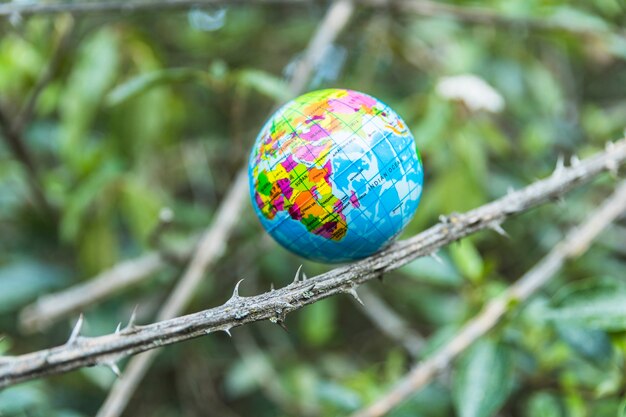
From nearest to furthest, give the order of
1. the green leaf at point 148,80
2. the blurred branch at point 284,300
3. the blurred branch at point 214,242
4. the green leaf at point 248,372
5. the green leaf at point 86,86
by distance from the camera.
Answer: the blurred branch at point 284,300, the blurred branch at point 214,242, the green leaf at point 148,80, the green leaf at point 86,86, the green leaf at point 248,372

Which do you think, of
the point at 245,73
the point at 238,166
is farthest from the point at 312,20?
the point at 245,73

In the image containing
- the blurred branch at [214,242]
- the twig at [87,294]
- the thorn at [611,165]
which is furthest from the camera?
the twig at [87,294]

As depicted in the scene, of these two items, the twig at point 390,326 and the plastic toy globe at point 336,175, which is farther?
the twig at point 390,326

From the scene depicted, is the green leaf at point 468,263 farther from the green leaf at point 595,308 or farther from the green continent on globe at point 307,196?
the green continent on globe at point 307,196

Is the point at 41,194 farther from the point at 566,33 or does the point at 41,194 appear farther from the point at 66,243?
the point at 566,33

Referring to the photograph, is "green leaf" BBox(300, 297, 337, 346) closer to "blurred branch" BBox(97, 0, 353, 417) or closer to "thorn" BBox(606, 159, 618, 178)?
"blurred branch" BBox(97, 0, 353, 417)

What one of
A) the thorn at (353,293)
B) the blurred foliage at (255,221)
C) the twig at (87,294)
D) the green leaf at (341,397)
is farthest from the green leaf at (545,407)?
the twig at (87,294)

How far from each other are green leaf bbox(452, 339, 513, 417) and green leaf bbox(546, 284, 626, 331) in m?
0.14

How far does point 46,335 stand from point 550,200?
1676 mm

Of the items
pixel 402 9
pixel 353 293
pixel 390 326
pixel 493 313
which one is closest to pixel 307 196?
pixel 353 293

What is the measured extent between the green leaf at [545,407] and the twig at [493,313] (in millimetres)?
220

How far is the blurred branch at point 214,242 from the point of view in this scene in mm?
1319

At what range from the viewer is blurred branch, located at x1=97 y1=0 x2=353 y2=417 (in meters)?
1.32

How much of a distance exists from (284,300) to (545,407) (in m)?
0.79
